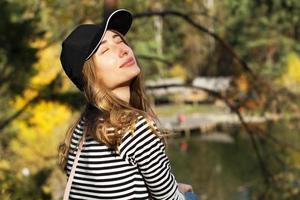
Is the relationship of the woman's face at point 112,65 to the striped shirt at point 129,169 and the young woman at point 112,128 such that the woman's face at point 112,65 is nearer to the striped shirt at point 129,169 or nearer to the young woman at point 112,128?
the young woman at point 112,128

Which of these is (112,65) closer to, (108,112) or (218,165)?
(108,112)

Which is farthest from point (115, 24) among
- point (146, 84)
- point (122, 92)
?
point (146, 84)

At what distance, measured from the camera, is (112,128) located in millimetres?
1740

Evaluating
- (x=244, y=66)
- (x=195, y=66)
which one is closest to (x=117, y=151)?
(x=244, y=66)

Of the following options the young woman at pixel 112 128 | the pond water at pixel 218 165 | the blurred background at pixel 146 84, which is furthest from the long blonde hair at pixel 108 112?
the pond water at pixel 218 165

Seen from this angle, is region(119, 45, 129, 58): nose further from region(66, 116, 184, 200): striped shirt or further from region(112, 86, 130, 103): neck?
region(66, 116, 184, 200): striped shirt

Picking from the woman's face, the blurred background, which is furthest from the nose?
the blurred background

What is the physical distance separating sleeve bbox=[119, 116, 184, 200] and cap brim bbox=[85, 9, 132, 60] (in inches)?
11.3

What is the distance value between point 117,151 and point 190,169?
67.1 feet

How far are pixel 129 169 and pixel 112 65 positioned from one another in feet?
1.17

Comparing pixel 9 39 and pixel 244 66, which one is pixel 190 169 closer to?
pixel 244 66

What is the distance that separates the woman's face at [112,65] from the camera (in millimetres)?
1874

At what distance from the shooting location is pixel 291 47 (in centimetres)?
3634

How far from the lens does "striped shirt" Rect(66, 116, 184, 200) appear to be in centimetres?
172
